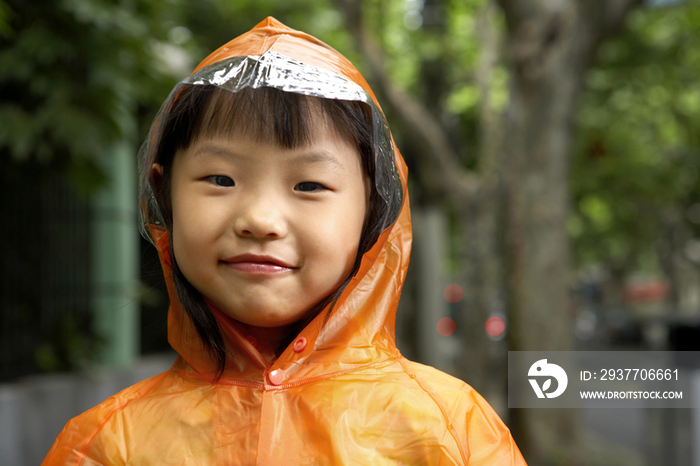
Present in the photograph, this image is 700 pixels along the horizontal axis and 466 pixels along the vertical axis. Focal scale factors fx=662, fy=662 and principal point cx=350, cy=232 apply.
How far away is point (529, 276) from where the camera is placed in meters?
5.69

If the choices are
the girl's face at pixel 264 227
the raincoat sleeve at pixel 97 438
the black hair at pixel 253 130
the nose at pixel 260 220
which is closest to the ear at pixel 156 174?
the black hair at pixel 253 130

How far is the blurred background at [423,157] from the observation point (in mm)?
4520

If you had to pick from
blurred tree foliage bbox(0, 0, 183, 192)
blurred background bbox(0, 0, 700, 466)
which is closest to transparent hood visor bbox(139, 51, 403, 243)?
blurred background bbox(0, 0, 700, 466)

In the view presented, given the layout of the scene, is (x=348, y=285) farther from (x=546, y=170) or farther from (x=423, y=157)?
(x=423, y=157)

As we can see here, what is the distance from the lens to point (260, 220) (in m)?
1.42

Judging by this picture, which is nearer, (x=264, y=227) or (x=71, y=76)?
(x=264, y=227)

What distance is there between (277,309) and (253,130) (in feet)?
1.33

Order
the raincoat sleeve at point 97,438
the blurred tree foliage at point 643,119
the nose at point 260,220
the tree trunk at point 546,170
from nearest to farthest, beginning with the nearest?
the nose at point 260,220 < the raincoat sleeve at point 97,438 < the tree trunk at point 546,170 < the blurred tree foliage at point 643,119

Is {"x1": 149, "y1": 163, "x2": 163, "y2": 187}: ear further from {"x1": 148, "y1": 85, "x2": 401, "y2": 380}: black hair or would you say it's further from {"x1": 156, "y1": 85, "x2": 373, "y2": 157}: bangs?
{"x1": 156, "y1": 85, "x2": 373, "y2": 157}: bangs

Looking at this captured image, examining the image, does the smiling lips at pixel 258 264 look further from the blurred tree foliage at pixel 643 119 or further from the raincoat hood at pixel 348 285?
the blurred tree foliage at pixel 643 119

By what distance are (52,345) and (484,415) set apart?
5906 millimetres

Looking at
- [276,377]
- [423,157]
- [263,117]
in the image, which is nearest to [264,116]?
[263,117]

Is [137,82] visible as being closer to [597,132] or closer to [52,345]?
[52,345]

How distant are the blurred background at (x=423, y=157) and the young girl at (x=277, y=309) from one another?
0.45 metres
